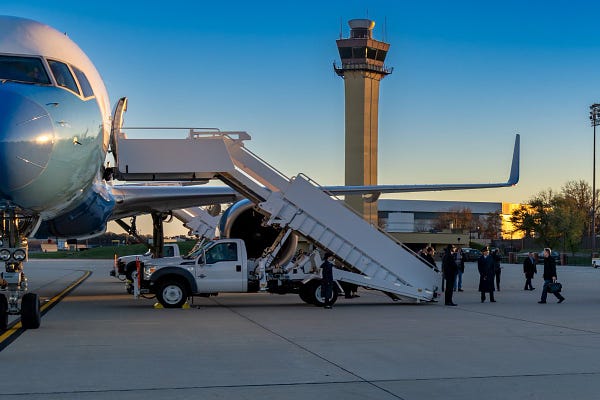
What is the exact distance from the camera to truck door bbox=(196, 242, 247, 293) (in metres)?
18.8

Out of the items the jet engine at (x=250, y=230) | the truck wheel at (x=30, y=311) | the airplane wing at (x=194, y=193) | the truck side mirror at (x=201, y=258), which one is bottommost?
the truck wheel at (x=30, y=311)

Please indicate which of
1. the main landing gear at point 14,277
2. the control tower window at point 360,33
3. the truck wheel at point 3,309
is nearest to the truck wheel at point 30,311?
the main landing gear at point 14,277

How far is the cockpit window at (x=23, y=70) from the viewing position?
11781mm

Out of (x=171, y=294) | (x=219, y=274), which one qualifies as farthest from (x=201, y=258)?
(x=171, y=294)

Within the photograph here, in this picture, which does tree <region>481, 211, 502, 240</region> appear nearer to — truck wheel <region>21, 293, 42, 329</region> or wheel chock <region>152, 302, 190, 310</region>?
wheel chock <region>152, 302, 190, 310</region>

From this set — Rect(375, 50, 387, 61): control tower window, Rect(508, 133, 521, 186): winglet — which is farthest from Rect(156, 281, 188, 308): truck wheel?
Rect(375, 50, 387, 61): control tower window

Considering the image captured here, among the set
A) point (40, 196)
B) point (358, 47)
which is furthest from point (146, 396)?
point (358, 47)

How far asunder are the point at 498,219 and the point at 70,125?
125 metres

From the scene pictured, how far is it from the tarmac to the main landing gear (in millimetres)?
355

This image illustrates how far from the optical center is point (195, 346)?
1146 centimetres

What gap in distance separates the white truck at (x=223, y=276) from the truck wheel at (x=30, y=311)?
507 cm

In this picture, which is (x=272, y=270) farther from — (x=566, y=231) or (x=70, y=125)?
(x=566, y=231)

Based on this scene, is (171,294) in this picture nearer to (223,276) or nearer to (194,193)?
(223,276)

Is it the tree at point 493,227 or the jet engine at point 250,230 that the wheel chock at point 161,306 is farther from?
the tree at point 493,227
